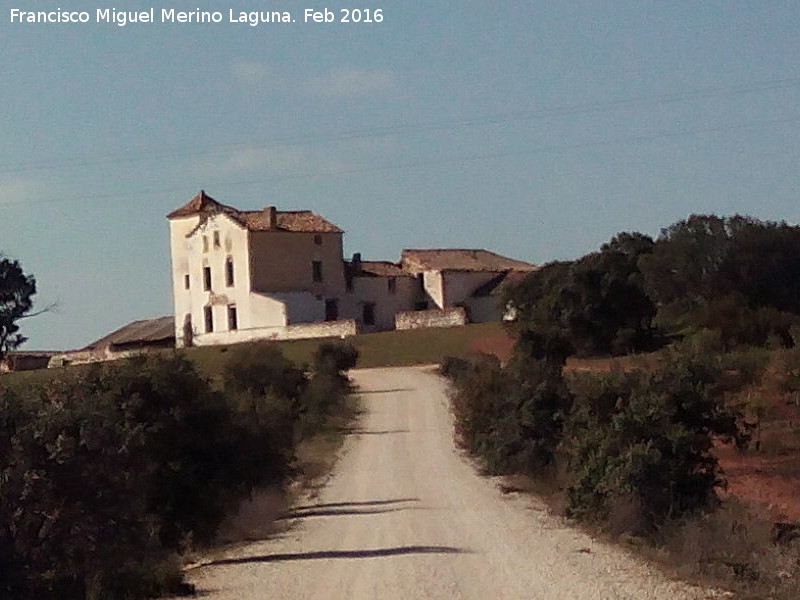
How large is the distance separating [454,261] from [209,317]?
1602 centimetres

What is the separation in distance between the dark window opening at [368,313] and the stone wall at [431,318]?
5.38 m

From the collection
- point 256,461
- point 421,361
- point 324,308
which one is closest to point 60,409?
point 256,461

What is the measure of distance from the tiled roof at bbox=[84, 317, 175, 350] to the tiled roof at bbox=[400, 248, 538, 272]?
54.8ft

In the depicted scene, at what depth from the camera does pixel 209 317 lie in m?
94.4

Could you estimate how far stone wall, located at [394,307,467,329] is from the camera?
84188 mm

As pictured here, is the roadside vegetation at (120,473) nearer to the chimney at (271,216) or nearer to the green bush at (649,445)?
the green bush at (649,445)

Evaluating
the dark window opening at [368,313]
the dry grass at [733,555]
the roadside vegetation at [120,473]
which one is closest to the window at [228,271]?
the dark window opening at [368,313]

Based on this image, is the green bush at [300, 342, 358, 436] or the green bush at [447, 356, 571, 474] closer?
the green bush at [447, 356, 571, 474]

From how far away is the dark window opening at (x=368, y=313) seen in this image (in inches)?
3718

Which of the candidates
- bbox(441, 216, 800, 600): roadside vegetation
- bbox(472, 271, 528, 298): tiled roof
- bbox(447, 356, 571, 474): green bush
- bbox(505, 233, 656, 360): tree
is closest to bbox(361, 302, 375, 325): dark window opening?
bbox(472, 271, 528, 298): tiled roof

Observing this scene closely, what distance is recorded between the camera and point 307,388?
2137 inches

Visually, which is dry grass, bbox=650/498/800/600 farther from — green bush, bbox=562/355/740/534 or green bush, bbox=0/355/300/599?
green bush, bbox=0/355/300/599

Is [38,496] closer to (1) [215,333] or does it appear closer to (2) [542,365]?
(2) [542,365]

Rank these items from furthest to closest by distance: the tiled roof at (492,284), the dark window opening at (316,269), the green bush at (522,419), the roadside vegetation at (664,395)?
1. the dark window opening at (316,269)
2. the tiled roof at (492,284)
3. the green bush at (522,419)
4. the roadside vegetation at (664,395)
